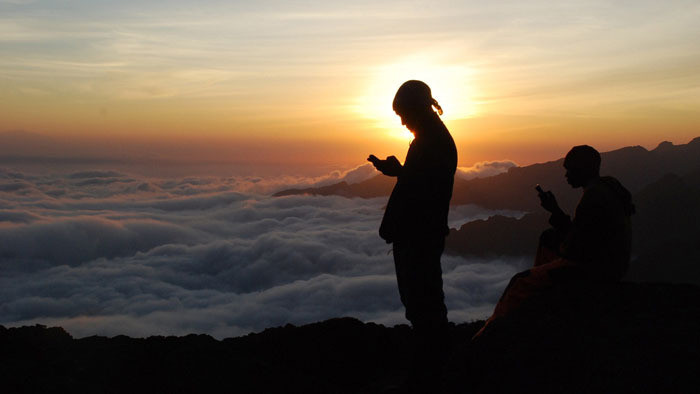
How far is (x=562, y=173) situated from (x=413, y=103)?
162 meters

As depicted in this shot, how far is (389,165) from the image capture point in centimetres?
421

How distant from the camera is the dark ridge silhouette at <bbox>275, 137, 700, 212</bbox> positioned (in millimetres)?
137625

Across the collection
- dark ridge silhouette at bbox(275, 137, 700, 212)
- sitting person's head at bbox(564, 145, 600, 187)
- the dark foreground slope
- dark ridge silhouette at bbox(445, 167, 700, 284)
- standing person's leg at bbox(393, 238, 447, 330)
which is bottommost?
the dark foreground slope

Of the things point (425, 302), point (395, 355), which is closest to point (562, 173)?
point (395, 355)

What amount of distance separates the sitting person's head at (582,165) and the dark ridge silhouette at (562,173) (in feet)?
380

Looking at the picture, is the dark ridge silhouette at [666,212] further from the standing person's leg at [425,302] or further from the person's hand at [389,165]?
the person's hand at [389,165]

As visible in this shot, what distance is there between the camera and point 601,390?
3129mm

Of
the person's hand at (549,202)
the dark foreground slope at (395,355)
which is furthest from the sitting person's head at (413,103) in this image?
the dark foreground slope at (395,355)

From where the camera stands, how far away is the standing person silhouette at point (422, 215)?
13.6 feet

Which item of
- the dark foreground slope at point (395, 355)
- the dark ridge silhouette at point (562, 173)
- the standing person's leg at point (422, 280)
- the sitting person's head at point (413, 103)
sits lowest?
the dark foreground slope at point (395, 355)

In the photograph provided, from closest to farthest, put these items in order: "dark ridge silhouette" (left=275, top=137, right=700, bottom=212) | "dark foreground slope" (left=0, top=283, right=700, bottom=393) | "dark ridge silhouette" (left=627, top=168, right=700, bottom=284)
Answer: "dark foreground slope" (left=0, top=283, right=700, bottom=393), "dark ridge silhouette" (left=627, top=168, right=700, bottom=284), "dark ridge silhouette" (left=275, top=137, right=700, bottom=212)

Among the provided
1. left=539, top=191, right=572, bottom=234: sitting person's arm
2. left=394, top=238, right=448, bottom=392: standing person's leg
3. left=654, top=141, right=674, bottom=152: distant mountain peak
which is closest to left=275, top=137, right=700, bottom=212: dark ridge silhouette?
left=654, top=141, right=674, bottom=152: distant mountain peak

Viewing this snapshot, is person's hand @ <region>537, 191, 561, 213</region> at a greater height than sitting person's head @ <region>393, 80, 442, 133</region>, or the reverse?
sitting person's head @ <region>393, 80, 442, 133</region>

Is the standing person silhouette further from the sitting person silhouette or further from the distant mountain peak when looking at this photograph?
the distant mountain peak
